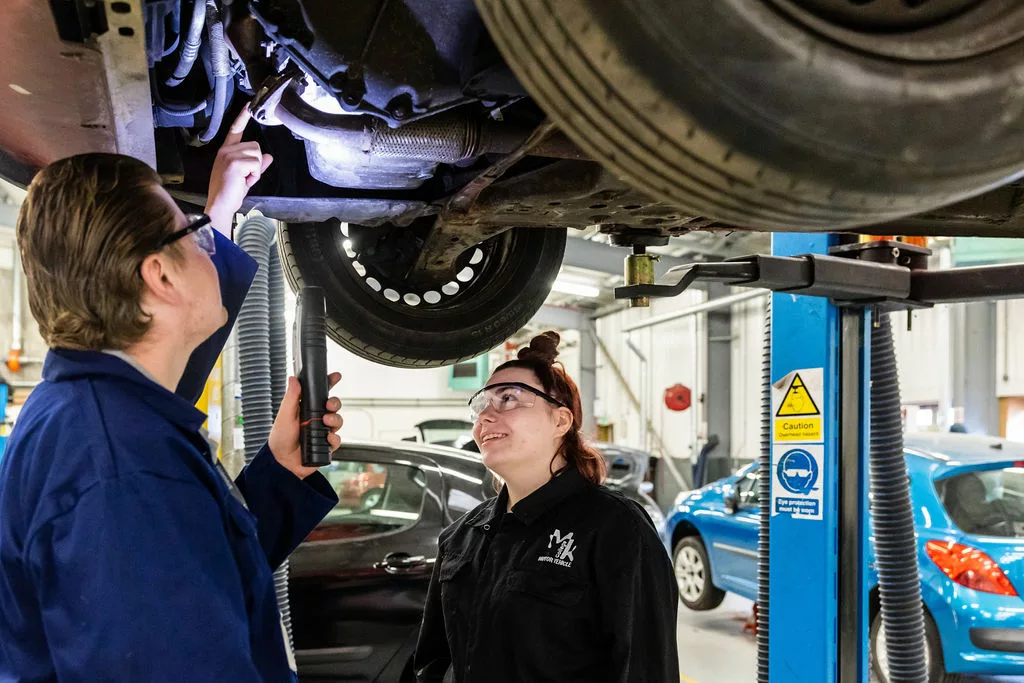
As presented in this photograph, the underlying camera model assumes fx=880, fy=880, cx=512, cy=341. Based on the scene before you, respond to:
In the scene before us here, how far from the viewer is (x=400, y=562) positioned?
3738 mm

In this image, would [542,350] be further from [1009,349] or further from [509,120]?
[1009,349]

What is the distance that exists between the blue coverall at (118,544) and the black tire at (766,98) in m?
0.57

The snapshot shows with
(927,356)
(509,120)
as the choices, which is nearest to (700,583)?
(927,356)

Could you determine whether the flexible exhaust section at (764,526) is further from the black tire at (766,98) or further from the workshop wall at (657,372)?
the workshop wall at (657,372)

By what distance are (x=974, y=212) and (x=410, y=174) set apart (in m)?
1.22

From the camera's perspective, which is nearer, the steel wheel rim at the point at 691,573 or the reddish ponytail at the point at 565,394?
the reddish ponytail at the point at 565,394

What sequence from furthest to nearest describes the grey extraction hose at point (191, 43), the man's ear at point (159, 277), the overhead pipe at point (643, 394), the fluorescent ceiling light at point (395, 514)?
the overhead pipe at point (643, 394) → the fluorescent ceiling light at point (395, 514) → the grey extraction hose at point (191, 43) → the man's ear at point (159, 277)

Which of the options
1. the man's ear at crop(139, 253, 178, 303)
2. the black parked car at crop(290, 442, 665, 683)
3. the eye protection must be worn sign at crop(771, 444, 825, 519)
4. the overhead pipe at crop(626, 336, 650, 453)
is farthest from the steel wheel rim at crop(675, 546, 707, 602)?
the overhead pipe at crop(626, 336, 650, 453)

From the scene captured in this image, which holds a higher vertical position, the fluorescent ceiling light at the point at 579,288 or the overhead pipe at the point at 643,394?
the fluorescent ceiling light at the point at 579,288

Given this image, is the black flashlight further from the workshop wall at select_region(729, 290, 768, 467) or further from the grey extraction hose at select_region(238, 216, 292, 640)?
the workshop wall at select_region(729, 290, 768, 467)

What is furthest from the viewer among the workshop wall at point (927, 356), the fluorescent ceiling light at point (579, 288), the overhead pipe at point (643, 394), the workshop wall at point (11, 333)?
the overhead pipe at point (643, 394)

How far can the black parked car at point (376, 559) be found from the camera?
3576 millimetres

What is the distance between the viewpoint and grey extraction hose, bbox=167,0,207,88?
1383 mm

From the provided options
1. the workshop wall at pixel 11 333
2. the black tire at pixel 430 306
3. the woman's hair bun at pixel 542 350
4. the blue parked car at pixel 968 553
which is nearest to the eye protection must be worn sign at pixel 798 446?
the black tire at pixel 430 306
